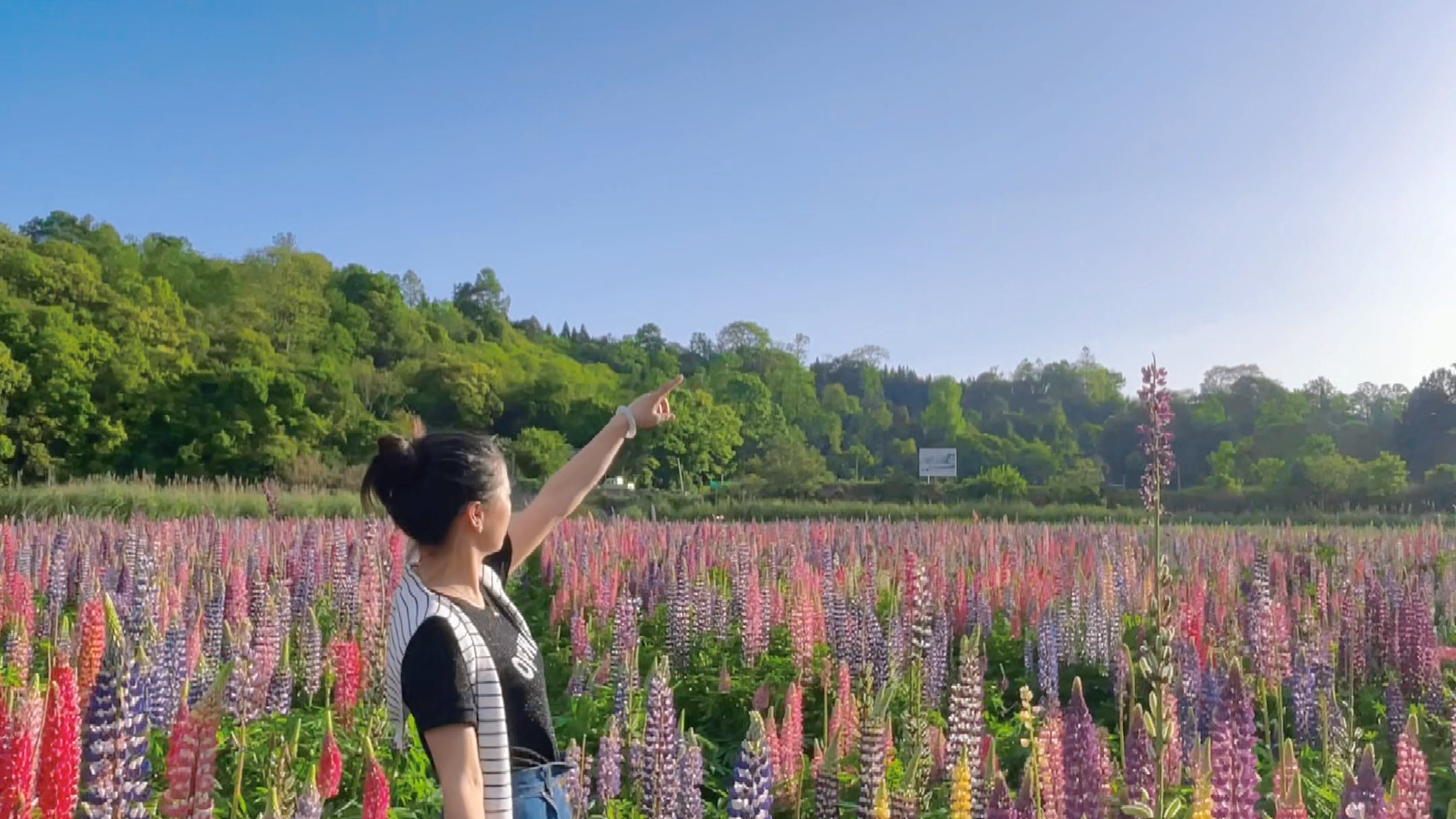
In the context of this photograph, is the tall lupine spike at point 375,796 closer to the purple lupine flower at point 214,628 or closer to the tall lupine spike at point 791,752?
the tall lupine spike at point 791,752

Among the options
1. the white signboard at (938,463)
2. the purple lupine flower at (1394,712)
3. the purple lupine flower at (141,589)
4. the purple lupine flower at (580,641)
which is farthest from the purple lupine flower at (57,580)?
the white signboard at (938,463)

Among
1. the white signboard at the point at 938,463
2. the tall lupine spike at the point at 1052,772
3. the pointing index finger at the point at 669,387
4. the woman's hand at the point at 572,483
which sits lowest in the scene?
the tall lupine spike at the point at 1052,772

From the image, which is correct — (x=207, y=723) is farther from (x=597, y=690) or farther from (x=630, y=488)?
(x=630, y=488)

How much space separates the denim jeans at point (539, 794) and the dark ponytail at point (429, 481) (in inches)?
24.3

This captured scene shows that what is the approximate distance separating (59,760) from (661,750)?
1.85 metres

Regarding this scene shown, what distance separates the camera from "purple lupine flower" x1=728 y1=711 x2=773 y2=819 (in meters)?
2.30

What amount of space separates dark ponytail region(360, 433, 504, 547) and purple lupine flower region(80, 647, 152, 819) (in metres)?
0.64

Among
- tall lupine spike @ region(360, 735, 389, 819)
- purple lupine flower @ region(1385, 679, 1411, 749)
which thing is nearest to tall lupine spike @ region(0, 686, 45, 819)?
tall lupine spike @ region(360, 735, 389, 819)

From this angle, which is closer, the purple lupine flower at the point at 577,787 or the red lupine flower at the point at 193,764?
the red lupine flower at the point at 193,764

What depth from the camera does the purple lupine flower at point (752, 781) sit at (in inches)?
90.7

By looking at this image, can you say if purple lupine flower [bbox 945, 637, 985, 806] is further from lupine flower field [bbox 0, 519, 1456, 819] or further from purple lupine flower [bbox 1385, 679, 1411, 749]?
purple lupine flower [bbox 1385, 679, 1411, 749]

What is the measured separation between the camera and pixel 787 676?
21.1 feet

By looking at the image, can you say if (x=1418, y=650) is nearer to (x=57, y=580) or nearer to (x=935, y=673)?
(x=935, y=673)

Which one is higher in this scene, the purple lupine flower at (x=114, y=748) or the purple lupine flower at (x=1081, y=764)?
the purple lupine flower at (x=114, y=748)
